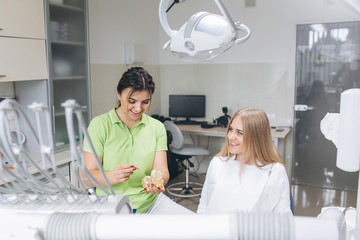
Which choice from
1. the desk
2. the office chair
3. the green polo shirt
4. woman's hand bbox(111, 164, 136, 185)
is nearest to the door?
the desk

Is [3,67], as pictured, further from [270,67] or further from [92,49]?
[270,67]

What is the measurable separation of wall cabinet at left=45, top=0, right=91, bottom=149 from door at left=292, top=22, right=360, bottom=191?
8.99ft

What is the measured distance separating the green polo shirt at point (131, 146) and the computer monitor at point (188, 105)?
10.9ft

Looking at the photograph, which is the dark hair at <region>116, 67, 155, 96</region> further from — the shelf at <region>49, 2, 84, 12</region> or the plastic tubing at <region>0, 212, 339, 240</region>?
the shelf at <region>49, 2, 84, 12</region>

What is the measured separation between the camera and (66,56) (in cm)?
319

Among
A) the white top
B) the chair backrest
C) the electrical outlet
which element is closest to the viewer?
the white top

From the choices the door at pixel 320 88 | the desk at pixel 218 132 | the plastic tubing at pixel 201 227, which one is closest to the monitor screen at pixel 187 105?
the desk at pixel 218 132

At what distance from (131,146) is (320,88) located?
3571 mm

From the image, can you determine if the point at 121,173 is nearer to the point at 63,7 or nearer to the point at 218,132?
the point at 63,7

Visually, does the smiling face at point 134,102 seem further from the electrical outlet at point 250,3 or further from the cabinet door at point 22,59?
the electrical outlet at point 250,3

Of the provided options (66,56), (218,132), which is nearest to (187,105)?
(218,132)

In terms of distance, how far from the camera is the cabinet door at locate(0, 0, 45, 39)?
256 cm

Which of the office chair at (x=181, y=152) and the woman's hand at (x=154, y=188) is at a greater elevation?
the woman's hand at (x=154, y=188)

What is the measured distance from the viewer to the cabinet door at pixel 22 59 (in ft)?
8.43
